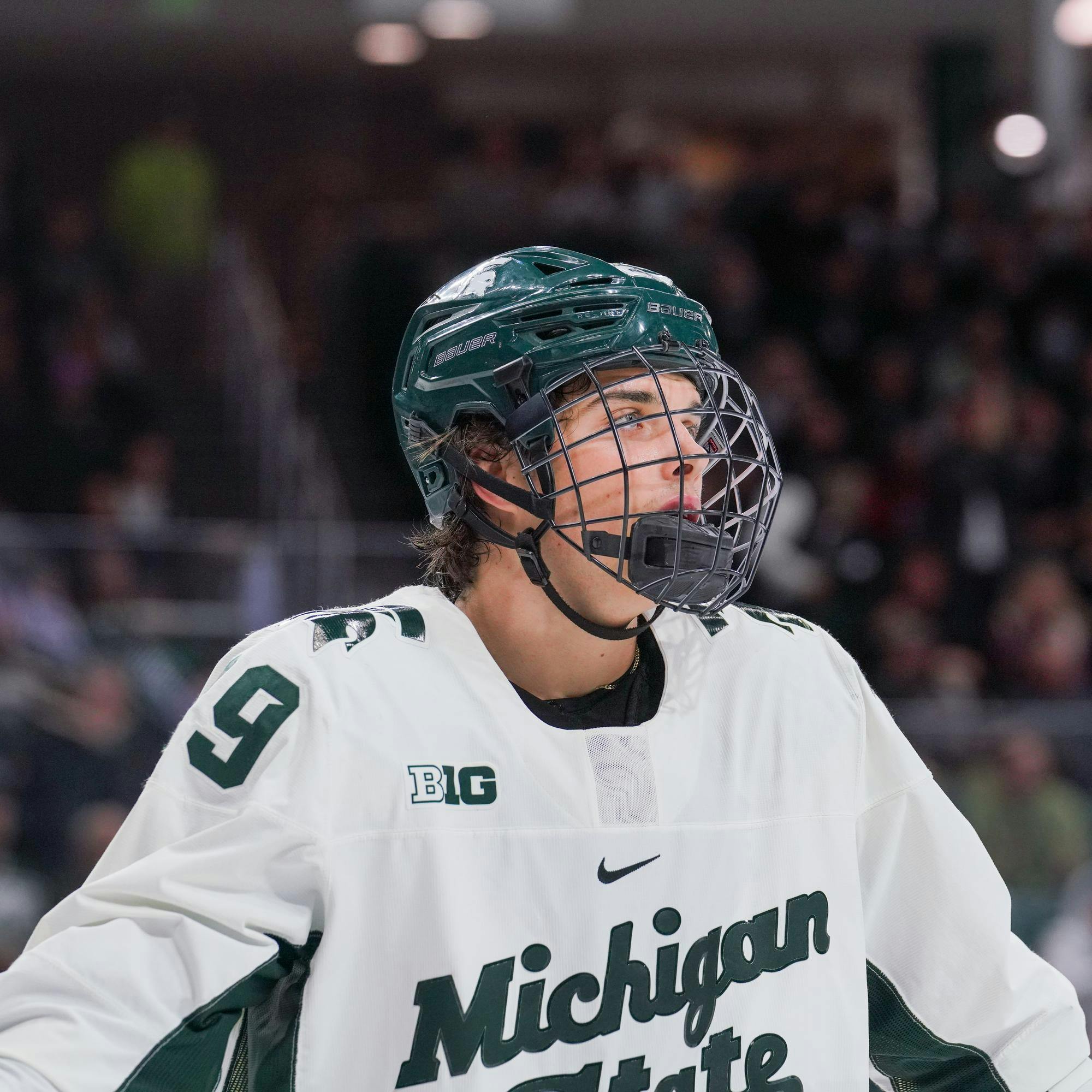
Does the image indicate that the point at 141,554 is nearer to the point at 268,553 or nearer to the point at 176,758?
the point at 268,553

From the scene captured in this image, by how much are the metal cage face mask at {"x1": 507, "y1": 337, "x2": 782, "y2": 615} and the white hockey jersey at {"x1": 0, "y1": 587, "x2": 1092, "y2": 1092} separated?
150 mm

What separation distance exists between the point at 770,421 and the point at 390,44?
5.38m

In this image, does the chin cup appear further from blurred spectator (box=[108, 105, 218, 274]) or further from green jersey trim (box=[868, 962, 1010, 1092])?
blurred spectator (box=[108, 105, 218, 274])

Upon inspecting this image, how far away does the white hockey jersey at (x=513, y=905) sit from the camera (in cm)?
146

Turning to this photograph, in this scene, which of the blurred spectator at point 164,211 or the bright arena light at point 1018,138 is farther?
the bright arena light at point 1018,138

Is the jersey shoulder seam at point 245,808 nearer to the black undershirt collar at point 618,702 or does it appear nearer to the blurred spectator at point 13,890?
the black undershirt collar at point 618,702

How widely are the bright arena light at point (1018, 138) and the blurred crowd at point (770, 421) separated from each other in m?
0.31

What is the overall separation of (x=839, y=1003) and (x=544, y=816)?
0.38m

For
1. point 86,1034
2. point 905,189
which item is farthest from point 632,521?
point 905,189

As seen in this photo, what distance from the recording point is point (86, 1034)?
1.37 meters

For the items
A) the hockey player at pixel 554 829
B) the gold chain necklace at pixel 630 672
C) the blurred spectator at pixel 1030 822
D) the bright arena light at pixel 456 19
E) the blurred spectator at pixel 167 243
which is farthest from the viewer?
the bright arena light at pixel 456 19

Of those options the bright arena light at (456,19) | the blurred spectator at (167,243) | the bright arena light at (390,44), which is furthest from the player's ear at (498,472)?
the bright arena light at (390,44)

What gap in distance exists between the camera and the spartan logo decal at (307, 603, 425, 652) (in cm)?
165

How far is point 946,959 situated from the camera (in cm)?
173
